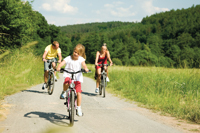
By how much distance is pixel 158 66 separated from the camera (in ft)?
44.8

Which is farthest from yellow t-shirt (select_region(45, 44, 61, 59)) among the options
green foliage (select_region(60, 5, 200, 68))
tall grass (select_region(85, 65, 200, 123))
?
green foliage (select_region(60, 5, 200, 68))

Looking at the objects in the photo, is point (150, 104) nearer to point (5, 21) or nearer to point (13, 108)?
point (13, 108)

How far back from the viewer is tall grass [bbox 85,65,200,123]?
620 cm

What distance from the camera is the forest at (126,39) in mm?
13049

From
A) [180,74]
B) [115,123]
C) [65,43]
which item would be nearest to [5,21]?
[180,74]

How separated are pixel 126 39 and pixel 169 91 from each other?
416ft

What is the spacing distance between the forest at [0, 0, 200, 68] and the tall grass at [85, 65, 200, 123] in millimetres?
1321

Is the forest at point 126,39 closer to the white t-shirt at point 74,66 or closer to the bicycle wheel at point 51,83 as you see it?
the white t-shirt at point 74,66

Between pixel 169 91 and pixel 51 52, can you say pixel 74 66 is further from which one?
pixel 169 91

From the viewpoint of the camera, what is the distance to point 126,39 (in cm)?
13300

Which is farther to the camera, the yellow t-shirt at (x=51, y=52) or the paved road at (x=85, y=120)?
the yellow t-shirt at (x=51, y=52)

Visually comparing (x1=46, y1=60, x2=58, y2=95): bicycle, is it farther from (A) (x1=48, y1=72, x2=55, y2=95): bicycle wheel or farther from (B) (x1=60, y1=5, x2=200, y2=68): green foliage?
(B) (x1=60, y1=5, x2=200, y2=68): green foliage

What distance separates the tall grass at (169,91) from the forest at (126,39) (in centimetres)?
132

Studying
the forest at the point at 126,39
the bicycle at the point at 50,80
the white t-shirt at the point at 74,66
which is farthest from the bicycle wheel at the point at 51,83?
the white t-shirt at the point at 74,66
